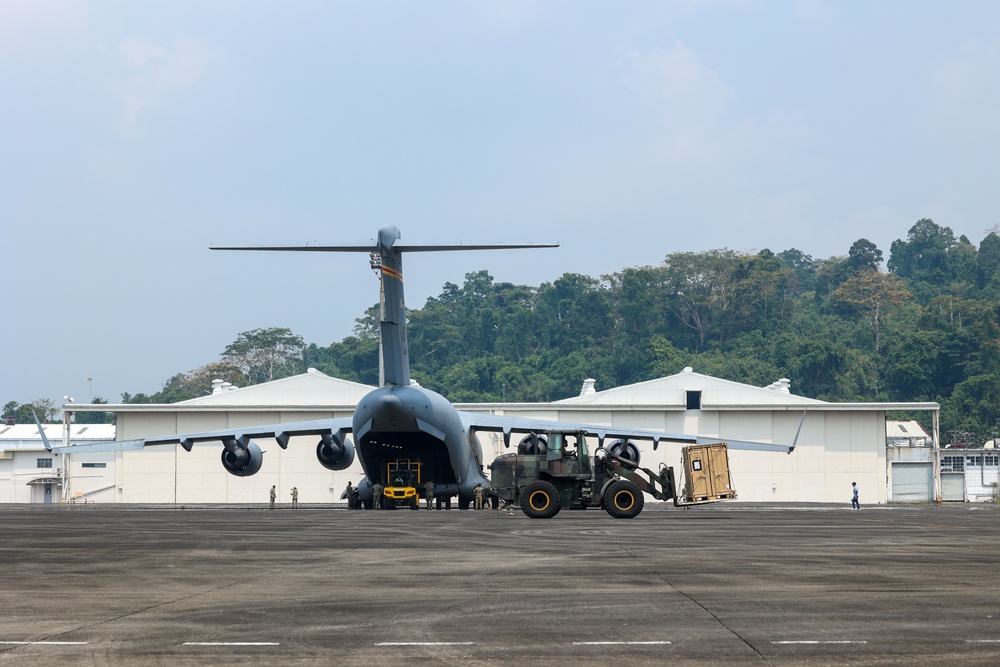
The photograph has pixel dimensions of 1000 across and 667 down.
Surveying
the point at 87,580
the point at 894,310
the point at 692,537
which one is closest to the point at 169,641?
the point at 87,580

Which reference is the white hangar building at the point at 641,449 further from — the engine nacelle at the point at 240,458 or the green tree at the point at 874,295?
the green tree at the point at 874,295

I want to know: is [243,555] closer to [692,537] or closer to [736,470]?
[692,537]

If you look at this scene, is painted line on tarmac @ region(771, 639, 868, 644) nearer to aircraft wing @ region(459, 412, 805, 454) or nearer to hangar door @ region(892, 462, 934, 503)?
aircraft wing @ region(459, 412, 805, 454)

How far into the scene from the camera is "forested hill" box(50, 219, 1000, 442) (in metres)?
130

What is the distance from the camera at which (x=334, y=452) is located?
5153cm

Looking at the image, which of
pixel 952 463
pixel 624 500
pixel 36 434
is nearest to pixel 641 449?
pixel 952 463

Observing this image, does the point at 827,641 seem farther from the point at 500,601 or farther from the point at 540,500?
the point at 540,500

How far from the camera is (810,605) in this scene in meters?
12.9

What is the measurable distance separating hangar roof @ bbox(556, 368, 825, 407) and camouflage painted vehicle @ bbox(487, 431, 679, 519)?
1519 inches

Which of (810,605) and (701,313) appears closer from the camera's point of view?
(810,605)

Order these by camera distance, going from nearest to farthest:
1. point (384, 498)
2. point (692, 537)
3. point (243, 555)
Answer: point (243, 555) < point (692, 537) < point (384, 498)

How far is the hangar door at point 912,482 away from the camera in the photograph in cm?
7725

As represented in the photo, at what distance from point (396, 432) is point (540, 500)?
1146 cm

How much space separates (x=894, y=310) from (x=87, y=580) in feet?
515
